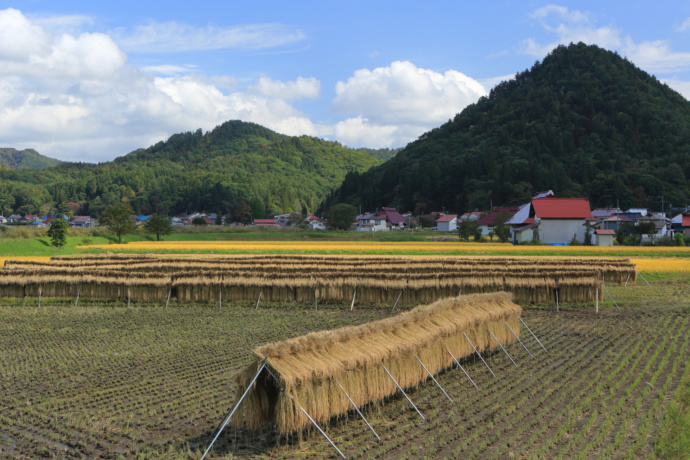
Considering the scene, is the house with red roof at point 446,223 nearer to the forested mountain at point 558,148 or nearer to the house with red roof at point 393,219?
the forested mountain at point 558,148

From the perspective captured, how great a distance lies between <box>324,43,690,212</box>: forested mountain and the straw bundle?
10389 cm

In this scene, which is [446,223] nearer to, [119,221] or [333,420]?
[119,221]

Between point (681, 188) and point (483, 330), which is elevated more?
point (681, 188)

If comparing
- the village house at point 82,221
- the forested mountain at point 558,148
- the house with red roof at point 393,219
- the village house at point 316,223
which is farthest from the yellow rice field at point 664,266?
the village house at point 82,221

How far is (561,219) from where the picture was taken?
64.9m

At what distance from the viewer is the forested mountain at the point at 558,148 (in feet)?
380

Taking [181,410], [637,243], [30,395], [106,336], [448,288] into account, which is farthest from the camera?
[637,243]

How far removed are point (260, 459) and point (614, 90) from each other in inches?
6128

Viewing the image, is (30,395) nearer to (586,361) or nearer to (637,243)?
(586,361)

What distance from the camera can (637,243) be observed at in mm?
65688

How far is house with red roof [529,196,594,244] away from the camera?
64688mm

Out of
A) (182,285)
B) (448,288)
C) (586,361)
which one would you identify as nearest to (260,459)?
(586,361)

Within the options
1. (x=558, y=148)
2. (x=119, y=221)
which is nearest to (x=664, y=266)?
(x=119, y=221)

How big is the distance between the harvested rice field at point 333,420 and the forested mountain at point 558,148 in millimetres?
99934
